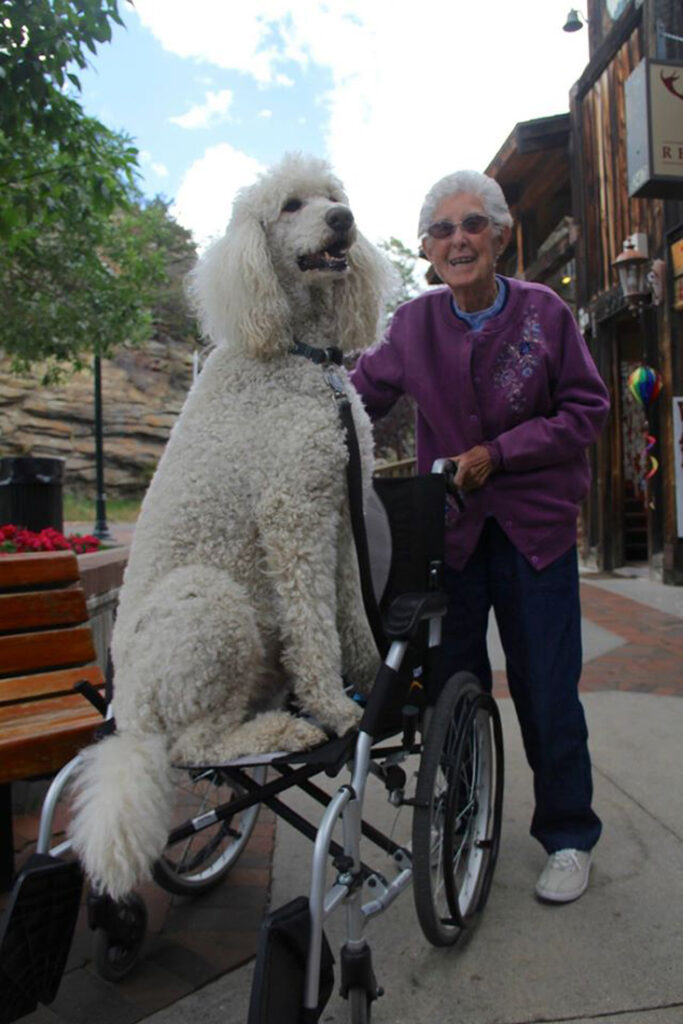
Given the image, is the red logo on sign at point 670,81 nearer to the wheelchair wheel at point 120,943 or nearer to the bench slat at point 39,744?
the bench slat at point 39,744

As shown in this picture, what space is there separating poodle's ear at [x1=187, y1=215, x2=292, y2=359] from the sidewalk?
151 centimetres

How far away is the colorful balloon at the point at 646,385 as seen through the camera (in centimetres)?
788

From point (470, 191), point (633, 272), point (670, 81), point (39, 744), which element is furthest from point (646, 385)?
point (39, 744)

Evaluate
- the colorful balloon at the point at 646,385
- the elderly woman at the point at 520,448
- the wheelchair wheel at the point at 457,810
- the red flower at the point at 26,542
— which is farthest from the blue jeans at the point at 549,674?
the colorful balloon at the point at 646,385

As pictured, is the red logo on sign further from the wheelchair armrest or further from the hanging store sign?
the wheelchair armrest

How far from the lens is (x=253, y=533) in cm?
184

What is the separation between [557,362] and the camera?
7.98 feet

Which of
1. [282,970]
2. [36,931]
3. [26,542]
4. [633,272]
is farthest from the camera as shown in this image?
[633,272]

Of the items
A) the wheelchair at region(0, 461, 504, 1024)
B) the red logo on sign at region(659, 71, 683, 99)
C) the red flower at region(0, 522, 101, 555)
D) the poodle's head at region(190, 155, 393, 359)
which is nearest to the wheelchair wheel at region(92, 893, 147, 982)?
the wheelchair at region(0, 461, 504, 1024)

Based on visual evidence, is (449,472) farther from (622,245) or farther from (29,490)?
(622,245)

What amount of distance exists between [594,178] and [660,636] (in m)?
6.27

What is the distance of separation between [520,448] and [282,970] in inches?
56.5

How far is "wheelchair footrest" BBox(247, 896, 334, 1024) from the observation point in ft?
4.54

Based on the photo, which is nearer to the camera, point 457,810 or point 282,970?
point 282,970
